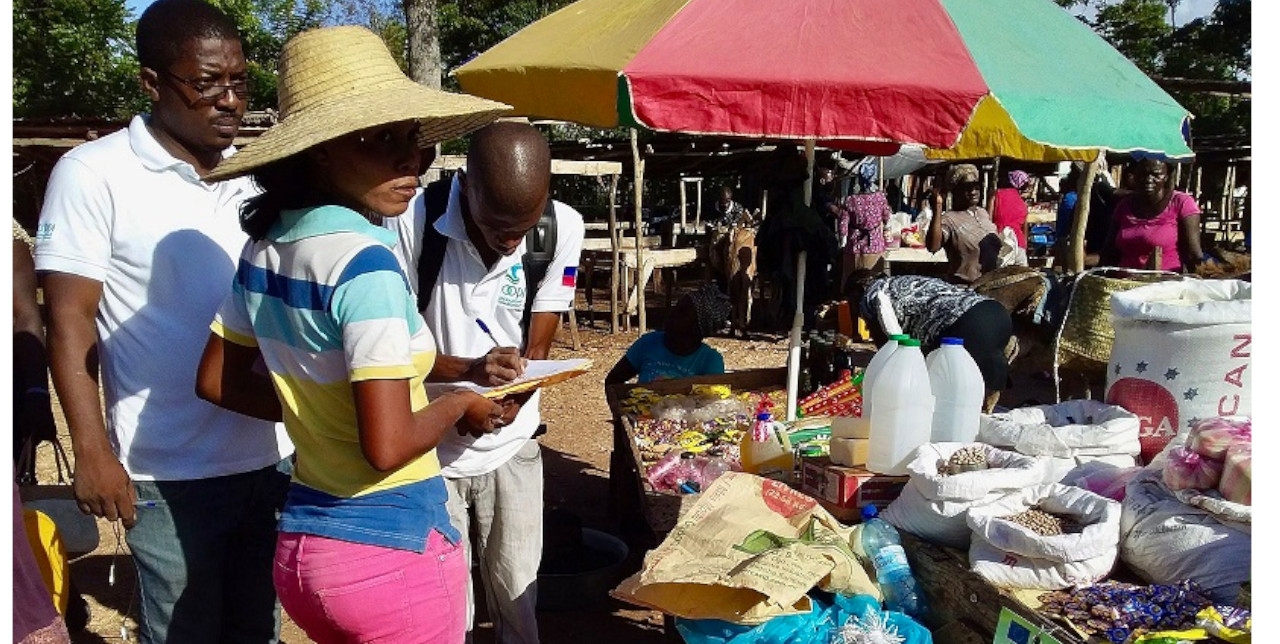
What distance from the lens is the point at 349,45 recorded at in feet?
6.53

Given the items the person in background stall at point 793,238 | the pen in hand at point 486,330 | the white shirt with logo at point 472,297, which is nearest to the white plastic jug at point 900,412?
the white shirt with logo at point 472,297

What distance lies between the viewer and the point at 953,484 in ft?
8.09

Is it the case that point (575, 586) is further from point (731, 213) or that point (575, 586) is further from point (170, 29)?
point (731, 213)

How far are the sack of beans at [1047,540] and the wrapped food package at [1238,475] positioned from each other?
243mm

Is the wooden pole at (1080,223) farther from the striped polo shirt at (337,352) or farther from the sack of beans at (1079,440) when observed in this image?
the striped polo shirt at (337,352)

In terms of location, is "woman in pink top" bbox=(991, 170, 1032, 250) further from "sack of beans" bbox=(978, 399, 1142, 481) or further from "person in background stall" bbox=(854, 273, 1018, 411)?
"sack of beans" bbox=(978, 399, 1142, 481)

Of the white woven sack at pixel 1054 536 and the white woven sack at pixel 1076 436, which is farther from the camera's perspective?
the white woven sack at pixel 1076 436

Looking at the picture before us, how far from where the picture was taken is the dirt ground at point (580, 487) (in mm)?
4055

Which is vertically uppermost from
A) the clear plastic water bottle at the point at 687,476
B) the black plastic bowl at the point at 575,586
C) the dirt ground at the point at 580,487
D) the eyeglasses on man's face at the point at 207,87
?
the eyeglasses on man's face at the point at 207,87

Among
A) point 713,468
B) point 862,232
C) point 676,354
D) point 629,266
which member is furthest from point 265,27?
point 713,468

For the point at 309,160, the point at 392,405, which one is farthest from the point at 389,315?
the point at 309,160

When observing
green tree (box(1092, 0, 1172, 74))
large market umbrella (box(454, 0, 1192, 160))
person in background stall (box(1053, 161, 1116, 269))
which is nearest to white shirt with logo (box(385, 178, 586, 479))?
large market umbrella (box(454, 0, 1192, 160))

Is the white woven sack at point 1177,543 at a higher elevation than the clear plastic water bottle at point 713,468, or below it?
higher

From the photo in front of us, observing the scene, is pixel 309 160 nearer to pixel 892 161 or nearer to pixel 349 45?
pixel 349 45
